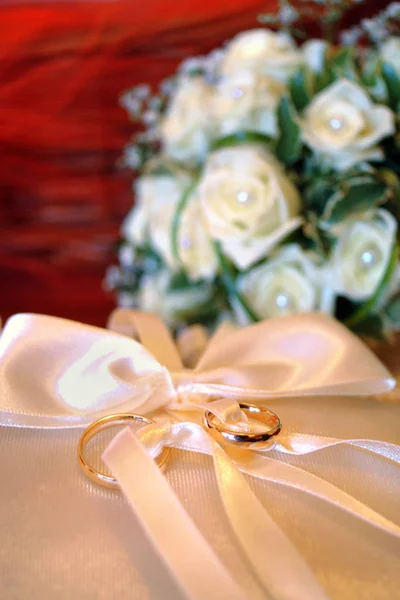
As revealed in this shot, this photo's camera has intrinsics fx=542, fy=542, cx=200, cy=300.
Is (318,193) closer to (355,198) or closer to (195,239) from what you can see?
(355,198)

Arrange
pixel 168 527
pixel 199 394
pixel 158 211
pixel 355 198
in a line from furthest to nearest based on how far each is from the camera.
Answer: pixel 158 211
pixel 355 198
pixel 199 394
pixel 168 527

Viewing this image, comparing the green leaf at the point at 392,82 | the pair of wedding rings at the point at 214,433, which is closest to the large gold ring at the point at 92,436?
the pair of wedding rings at the point at 214,433

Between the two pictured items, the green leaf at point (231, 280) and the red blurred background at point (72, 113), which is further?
the red blurred background at point (72, 113)

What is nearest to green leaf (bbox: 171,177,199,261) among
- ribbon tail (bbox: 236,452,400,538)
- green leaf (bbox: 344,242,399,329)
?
green leaf (bbox: 344,242,399,329)

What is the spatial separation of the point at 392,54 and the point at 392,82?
0.04m

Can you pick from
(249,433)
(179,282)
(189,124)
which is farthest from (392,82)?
(249,433)

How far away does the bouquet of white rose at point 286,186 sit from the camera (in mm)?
611

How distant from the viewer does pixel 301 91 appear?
0.66m

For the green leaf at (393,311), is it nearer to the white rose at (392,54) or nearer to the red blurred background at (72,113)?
the white rose at (392,54)

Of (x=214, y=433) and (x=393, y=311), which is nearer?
(x=214, y=433)

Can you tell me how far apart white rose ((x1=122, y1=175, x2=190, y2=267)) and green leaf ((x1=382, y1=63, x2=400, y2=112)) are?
0.27 m

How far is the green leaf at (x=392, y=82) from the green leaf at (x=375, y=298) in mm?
190

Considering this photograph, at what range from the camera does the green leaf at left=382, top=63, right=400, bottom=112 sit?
65 centimetres

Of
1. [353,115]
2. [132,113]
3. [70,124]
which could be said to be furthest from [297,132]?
[70,124]
